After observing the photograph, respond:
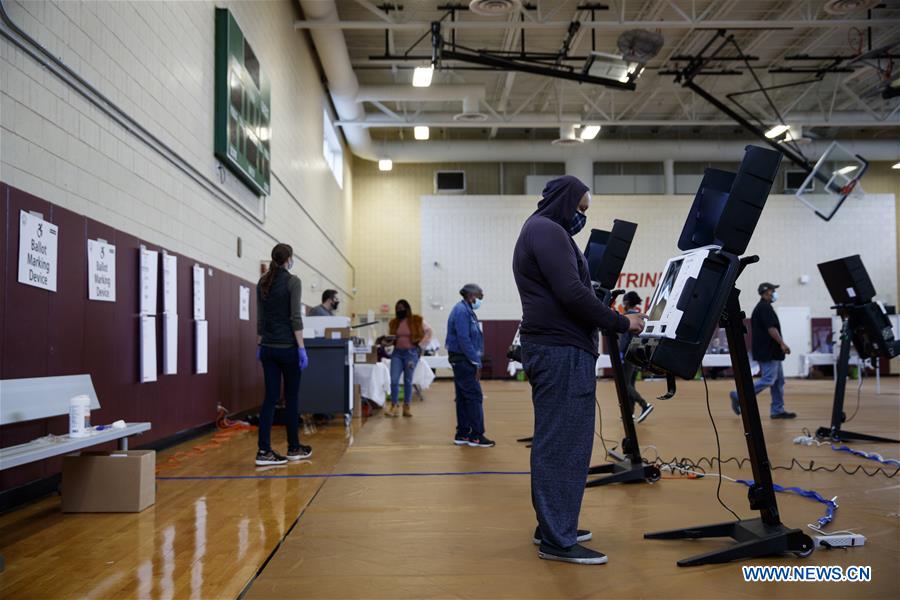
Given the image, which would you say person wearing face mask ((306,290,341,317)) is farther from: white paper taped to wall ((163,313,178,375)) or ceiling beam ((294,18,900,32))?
ceiling beam ((294,18,900,32))

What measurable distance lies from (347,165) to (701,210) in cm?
1607

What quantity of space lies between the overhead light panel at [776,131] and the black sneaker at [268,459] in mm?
13786

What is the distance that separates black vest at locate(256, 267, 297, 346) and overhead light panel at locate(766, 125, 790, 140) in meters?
13.4

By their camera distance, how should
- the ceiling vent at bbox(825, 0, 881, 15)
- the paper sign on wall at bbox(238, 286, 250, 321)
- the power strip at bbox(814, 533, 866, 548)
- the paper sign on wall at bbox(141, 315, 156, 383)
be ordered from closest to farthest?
1. the power strip at bbox(814, 533, 866, 548)
2. the paper sign on wall at bbox(141, 315, 156, 383)
3. the paper sign on wall at bbox(238, 286, 250, 321)
4. the ceiling vent at bbox(825, 0, 881, 15)

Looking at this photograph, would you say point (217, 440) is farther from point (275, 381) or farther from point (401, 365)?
point (401, 365)

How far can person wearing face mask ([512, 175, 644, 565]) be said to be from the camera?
2.82 metres

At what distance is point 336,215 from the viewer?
53.8 feet

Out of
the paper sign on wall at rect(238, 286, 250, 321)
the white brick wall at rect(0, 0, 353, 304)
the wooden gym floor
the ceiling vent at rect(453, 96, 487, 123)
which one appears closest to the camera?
the wooden gym floor

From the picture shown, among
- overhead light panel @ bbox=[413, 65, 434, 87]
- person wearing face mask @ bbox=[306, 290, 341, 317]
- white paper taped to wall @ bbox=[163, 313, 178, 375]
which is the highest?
overhead light panel @ bbox=[413, 65, 434, 87]

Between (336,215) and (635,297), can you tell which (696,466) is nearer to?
(635,297)

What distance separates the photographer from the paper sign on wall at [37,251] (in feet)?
12.8

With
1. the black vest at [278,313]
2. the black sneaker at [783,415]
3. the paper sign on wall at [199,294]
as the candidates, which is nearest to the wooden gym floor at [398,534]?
the black vest at [278,313]

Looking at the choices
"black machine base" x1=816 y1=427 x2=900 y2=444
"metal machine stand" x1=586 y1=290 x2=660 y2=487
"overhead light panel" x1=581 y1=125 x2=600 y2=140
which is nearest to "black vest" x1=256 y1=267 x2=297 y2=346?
"metal machine stand" x1=586 y1=290 x2=660 y2=487

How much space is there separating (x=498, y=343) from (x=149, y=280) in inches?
565
